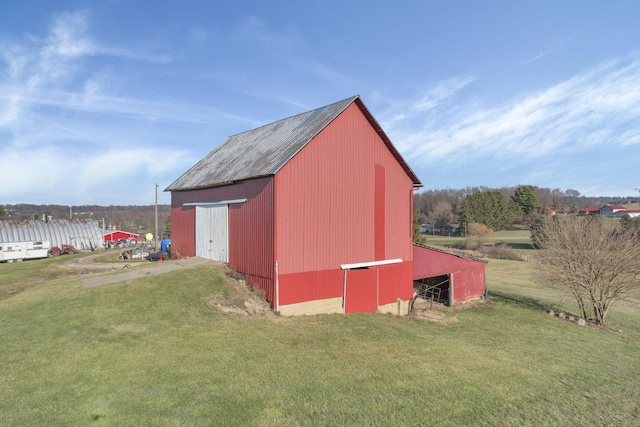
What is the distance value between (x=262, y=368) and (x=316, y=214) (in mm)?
8843

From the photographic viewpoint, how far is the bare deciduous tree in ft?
73.3

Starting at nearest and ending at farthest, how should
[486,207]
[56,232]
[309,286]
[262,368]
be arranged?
1. [262,368]
2. [309,286]
3. [56,232]
4. [486,207]

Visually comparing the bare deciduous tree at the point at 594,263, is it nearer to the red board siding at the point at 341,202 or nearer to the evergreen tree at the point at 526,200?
the red board siding at the point at 341,202

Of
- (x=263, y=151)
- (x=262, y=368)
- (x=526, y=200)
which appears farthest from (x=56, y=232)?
(x=526, y=200)

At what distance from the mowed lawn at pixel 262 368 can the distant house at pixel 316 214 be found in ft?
5.56

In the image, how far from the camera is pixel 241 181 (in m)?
18.3

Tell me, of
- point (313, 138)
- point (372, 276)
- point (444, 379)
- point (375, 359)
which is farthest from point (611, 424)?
point (313, 138)

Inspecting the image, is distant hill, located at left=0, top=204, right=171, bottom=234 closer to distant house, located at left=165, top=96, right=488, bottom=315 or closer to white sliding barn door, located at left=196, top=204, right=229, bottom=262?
white sliding barn door, located at left=196, top=204, right=229, bottom=262

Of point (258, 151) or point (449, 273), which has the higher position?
point (258, 151)

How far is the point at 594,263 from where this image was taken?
907 inches

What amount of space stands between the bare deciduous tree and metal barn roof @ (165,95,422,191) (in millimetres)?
10959

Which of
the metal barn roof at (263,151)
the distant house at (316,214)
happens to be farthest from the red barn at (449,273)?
the metal barn roof at (263,151)

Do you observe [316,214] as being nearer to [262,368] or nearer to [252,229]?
[252,229]

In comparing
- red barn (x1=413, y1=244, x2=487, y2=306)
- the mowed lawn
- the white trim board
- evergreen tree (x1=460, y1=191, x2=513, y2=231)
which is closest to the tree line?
evergreen tree (x1=460, y1=191, x2=513, y2=231)
